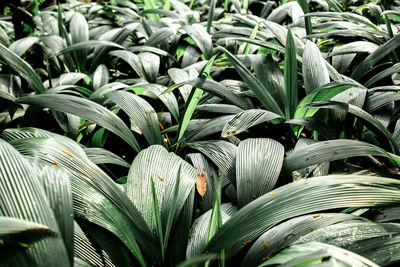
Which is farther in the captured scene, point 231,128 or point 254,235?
point 231,128

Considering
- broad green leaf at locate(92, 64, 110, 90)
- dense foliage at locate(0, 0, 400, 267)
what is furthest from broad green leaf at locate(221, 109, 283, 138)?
broad green leaf at locate(92, 64, 110, 90)

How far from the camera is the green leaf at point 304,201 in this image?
615mm

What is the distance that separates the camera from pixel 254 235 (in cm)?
69

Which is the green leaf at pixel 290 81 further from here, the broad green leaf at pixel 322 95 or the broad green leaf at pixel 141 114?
the broad green leaf at pixel 141 114

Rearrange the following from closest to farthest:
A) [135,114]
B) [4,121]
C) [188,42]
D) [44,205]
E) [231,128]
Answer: [44,205]
[231,128]
[135,114]
[4,121]
[188,42]

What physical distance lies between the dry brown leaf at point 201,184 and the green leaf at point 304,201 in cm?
20

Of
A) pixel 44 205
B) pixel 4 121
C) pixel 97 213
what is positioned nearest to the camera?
pixel 44 205

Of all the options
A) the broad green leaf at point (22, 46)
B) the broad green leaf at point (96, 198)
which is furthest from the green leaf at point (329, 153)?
the broad green leaf at point (22, 46)

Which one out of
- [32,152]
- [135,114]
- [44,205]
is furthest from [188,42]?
[44,205]

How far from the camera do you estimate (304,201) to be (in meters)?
0.63

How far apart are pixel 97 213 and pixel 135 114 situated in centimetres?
43

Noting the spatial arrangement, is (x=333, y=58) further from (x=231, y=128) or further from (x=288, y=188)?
(x=288, y=188)

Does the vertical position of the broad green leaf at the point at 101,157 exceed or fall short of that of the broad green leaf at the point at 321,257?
it falls short

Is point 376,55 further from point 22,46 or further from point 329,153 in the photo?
point 22,46
